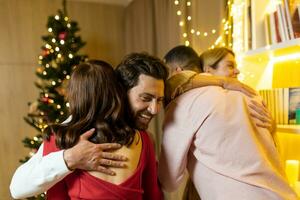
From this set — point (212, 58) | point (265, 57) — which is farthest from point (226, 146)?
point (265, 57)

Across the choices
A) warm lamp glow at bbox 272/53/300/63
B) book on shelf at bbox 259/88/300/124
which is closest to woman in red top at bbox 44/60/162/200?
book on shelf at bbox 259/88/300/124

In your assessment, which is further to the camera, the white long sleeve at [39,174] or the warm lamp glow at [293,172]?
the warm lamp glow at [293,172]

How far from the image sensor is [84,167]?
0.91 meters

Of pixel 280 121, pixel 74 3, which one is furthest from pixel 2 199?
pixel 280 121

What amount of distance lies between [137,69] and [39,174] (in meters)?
0.50

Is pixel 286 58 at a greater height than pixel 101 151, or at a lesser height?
greater

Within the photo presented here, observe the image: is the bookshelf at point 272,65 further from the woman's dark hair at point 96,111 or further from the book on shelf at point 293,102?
the woman's dark hair at point 96,111

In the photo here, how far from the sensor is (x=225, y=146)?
3.38 ft

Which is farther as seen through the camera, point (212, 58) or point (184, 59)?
point (212, 58)

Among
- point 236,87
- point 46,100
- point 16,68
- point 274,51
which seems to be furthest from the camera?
point 16,68

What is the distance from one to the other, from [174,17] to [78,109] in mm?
2045

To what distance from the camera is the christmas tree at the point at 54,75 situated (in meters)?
2.69

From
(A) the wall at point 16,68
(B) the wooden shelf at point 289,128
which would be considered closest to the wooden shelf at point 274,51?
(B) the wooden shelf at point 289,128

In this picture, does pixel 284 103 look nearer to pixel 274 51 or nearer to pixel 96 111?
pixel 274 51
